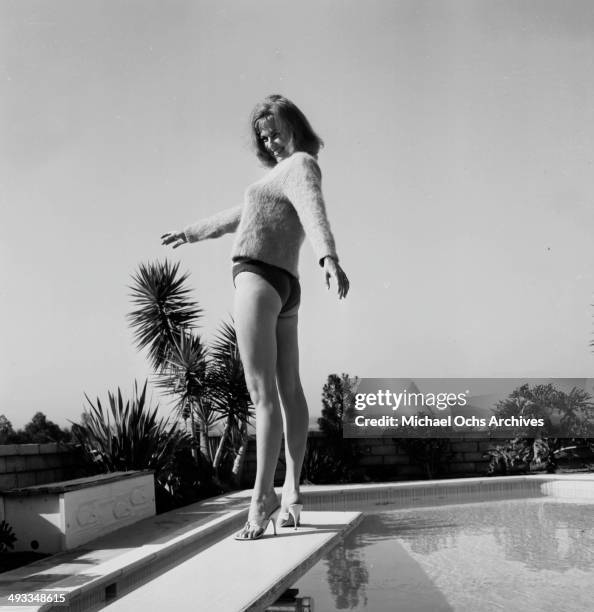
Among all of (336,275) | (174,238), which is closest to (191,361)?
(174,238)

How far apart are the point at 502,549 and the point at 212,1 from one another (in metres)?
4.81

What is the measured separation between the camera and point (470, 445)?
9578mm

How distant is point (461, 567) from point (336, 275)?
2.05 meters

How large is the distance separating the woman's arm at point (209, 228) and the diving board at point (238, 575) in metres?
0.94

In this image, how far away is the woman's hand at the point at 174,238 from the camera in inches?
93.0

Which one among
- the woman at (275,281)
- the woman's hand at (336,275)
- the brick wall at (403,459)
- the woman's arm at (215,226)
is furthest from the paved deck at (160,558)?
the brick wall at (403,459)

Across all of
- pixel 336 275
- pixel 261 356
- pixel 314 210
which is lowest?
pixel 261 356

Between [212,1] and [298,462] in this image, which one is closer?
[298,462]

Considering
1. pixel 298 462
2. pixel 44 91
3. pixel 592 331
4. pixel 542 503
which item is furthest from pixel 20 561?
pixel 592 331

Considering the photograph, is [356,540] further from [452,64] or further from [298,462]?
[452,64]

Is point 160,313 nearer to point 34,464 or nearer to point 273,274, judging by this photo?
point 34,464

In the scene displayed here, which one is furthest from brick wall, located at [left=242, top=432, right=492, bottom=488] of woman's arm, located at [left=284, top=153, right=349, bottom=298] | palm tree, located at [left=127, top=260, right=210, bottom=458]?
woman's arm, located at [left=284, top=153, right=349, bottom=298]

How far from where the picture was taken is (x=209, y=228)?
2.30 meters

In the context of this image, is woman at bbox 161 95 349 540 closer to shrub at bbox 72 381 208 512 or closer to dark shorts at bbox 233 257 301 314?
dark shorts at bbox 233 257 301 314
